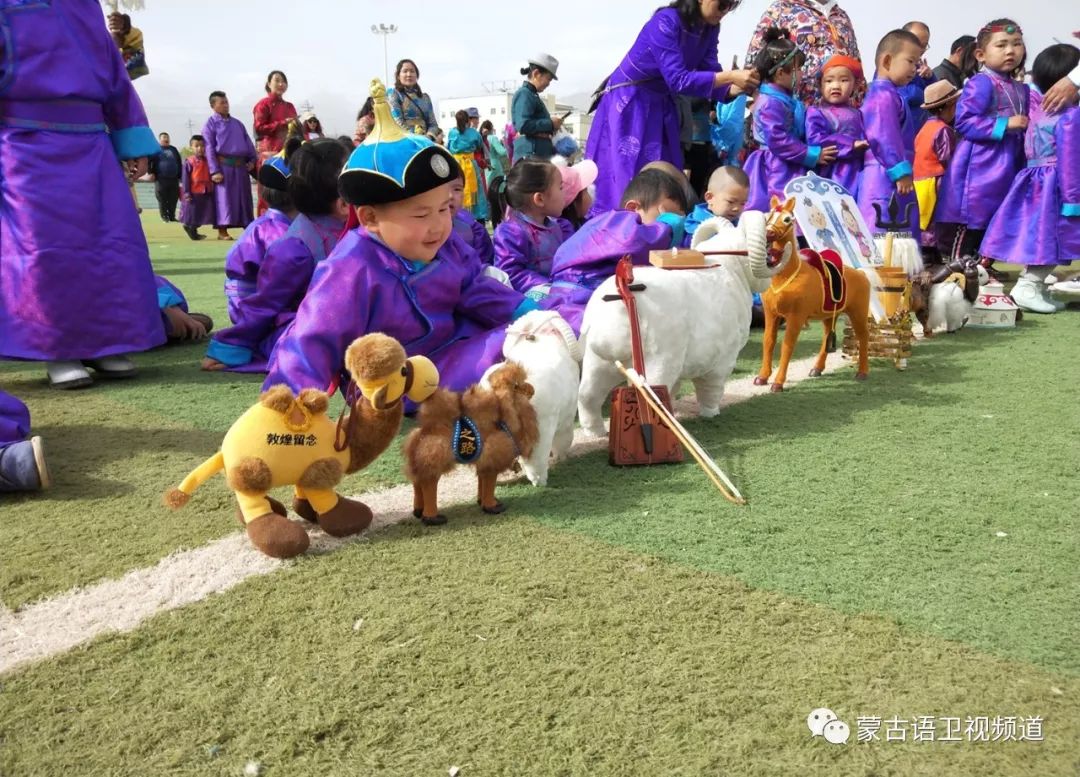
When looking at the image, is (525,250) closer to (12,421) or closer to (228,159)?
(12,421)

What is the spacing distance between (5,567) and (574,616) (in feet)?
4.63

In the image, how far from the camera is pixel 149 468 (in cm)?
285

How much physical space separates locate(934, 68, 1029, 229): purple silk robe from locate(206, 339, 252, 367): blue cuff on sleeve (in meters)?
5.11

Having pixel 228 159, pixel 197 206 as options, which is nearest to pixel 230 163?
pixel 228 159

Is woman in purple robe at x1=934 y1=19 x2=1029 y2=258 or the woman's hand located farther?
woman in purple robe at x1=934 y1=19 x2=1029 y2=258

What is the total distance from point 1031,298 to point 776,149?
7.55ft

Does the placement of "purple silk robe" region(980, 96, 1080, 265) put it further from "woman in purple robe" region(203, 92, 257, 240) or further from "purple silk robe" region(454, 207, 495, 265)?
"woman in purple robe" region(203, 92, 257, 240)

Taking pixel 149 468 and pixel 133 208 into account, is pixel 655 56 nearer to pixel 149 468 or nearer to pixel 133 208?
pixel 133 208

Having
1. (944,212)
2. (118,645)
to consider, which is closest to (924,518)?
(118,645)

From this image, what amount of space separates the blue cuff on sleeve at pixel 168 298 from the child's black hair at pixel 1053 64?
19.7ft

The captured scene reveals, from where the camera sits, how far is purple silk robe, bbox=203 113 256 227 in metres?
11.5

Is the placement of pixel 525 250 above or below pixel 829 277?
above

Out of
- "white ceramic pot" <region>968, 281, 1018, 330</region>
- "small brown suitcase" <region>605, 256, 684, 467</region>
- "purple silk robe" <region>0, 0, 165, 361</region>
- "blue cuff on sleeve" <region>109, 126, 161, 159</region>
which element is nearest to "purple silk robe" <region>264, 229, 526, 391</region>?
"small brown suitcase" <region>605, 256, 684, 467</region>

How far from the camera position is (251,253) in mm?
4516
